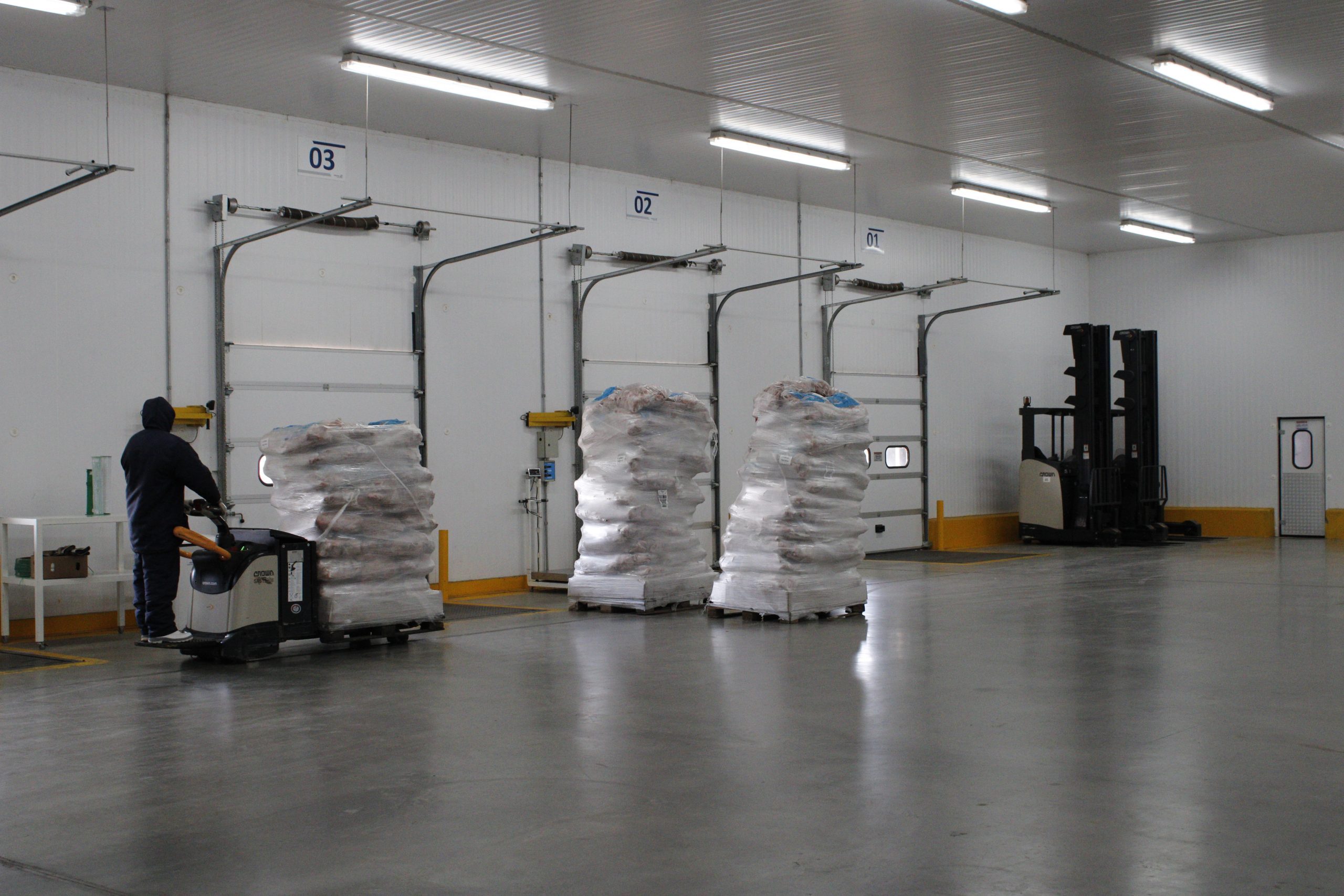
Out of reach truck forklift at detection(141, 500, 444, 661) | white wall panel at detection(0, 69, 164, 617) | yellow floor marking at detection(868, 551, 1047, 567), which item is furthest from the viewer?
yellow floor marking at detection(868, 551, 1047, 567)

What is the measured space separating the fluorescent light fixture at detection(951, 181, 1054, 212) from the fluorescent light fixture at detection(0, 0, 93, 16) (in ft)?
33.5

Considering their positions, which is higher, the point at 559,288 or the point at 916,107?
the point at 916,107

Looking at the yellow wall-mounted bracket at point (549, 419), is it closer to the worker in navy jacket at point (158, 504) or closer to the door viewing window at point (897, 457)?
the worker in navy jacket at point (158, 504)

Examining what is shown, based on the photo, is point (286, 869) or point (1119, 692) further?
point (1119, 692)

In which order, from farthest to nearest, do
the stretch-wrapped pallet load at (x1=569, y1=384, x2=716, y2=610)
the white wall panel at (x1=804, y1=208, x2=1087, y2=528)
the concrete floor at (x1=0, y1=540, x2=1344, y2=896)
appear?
the white wall panel at (x1=804, y1=208, x2=1087, y2=528) < the stretch-wrapped pallet load at (x1=569, y1=384, x2=716, y2=610) < the concrete floor at (x1=0, y1=540, x2=1344, y2=896)

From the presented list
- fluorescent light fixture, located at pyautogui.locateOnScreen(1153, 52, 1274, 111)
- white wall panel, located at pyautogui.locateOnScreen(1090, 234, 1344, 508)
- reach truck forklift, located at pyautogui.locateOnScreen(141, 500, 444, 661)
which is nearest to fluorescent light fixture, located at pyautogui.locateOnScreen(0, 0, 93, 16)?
reach truck forklift, located at pyautogui.locateOnScreen(141, 500, 444, 661)

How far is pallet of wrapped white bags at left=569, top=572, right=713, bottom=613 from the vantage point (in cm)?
1135

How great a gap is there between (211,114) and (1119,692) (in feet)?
29.4

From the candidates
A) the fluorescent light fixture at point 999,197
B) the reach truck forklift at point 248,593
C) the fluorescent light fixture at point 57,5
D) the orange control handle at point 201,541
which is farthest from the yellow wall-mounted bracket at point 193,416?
the fluorescent light fixture at point 999,197

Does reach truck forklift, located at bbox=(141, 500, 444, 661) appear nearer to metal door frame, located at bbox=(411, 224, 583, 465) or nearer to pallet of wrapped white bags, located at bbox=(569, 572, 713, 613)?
pallet of wrapped white bags, located at bbox=(569, 572, 713, 613)

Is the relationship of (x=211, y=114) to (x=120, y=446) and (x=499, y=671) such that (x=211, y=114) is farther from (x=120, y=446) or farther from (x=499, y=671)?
(x=499, y=671)

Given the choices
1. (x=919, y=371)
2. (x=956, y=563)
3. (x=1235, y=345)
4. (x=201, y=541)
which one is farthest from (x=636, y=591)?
(x=1235, y=345)

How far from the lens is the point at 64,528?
10406mm

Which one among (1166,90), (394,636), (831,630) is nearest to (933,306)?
(1166,90)
